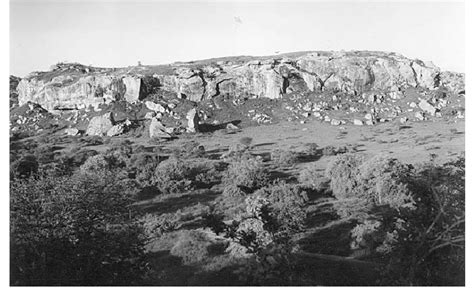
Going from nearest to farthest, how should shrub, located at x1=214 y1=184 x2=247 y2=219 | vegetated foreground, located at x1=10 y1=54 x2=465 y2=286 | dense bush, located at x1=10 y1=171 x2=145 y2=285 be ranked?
dense bush, located at x1=10 y1=171 x2=145 y2=285 < vegetated foreground, located at x1=10 y1=54 x2=465 y2=286 < shrub, located at x1=214 y1=184 x2=247 y2=219

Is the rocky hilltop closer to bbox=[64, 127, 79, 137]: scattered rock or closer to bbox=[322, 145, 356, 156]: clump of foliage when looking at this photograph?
bbox=[64, 127, 79, 137]: scattered rock

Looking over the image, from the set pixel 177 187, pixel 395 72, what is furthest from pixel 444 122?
pixel 177 187

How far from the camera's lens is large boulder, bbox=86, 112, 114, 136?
2095 inches

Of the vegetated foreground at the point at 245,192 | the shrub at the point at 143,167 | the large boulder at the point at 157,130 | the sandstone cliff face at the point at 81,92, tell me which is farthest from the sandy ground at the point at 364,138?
the sandstone cliff face at the point at 81,92

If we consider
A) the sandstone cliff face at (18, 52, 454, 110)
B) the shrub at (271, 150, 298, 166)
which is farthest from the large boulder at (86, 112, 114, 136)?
the shrub at (271, 150, 298, 166)

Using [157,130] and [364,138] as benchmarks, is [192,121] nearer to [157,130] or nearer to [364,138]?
[157,130]

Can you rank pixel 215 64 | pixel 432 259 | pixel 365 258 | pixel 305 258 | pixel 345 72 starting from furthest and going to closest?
pixel 215 64 → pixel 345 72 → pixel 365 258 → pixel 305 258 → pixel 432 259

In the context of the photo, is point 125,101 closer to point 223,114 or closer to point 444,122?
point 223,114

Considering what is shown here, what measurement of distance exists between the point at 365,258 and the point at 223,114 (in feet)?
158

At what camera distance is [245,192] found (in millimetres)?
27984

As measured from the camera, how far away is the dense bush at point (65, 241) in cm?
1060

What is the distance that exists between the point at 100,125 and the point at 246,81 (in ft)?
95.5

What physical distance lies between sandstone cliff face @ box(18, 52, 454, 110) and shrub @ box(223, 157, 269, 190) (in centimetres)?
3857

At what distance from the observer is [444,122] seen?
168 feet
